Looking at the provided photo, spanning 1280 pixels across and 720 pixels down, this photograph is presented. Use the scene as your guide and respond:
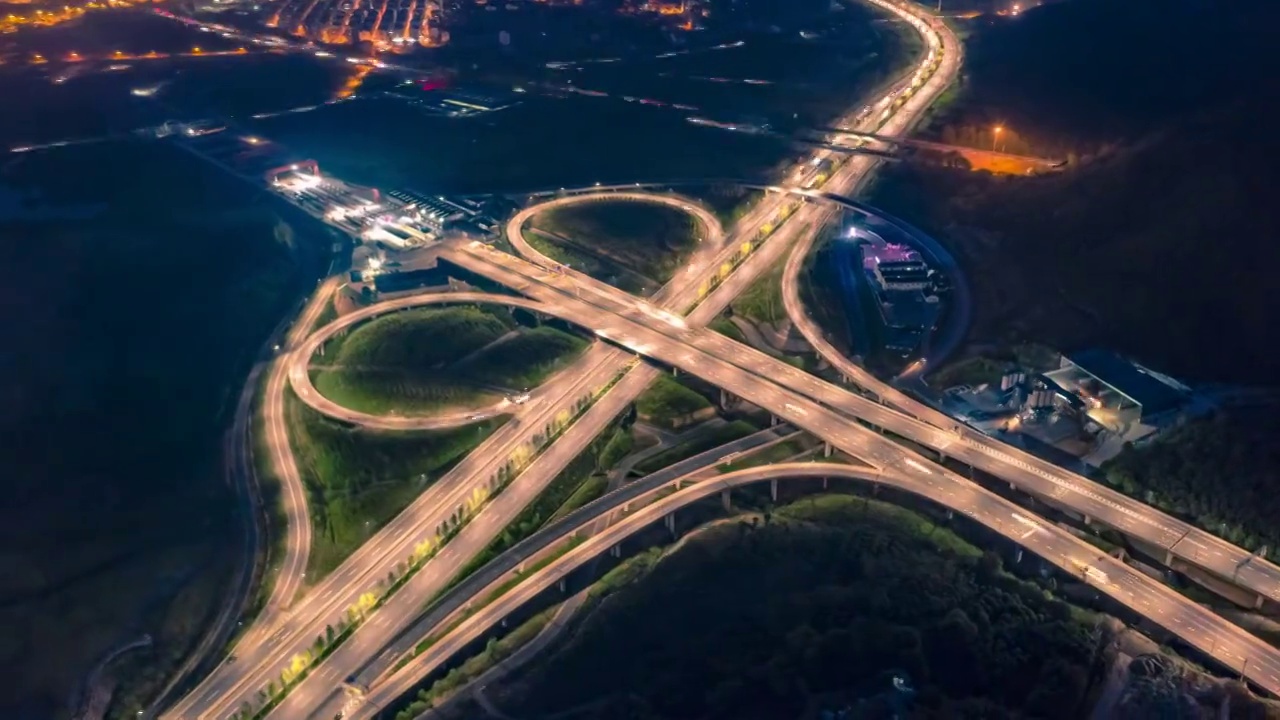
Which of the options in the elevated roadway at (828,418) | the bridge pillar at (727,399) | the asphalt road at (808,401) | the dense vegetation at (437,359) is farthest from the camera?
the dense vegetation at (437,359)

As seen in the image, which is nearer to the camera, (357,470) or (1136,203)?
(357,470)

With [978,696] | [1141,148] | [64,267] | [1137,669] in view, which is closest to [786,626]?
[978,696]

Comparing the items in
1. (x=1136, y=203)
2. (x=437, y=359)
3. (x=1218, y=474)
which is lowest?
(x=1218, y=474)

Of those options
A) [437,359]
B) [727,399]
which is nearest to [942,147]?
[727,399]

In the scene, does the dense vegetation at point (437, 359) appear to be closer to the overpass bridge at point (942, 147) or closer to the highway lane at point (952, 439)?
the highway lane at point (952, 439)

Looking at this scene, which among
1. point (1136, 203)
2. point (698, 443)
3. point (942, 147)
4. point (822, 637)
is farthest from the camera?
point (942, 147)

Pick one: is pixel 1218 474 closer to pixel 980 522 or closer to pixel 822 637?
pixel 980 522

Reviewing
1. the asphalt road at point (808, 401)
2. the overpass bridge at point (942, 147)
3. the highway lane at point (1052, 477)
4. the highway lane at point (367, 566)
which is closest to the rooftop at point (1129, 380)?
the highway lane at point (1052, 477)

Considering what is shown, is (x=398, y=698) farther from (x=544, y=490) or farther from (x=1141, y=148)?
(x=1141, y=148)
